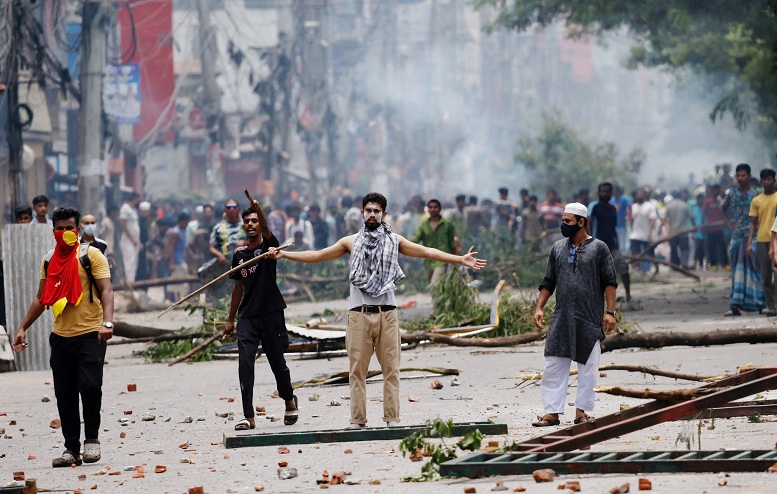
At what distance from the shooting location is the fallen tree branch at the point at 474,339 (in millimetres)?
13192

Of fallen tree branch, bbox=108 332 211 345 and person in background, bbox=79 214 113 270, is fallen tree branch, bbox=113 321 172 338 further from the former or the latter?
person in background, bbox=79 214 113 270

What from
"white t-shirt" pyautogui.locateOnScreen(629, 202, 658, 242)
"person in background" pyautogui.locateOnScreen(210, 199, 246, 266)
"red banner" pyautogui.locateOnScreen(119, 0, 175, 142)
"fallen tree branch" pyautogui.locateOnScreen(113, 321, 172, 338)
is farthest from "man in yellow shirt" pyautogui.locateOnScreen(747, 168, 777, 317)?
"red banner" pyautogui.locateOnScreen(119, 0, 175, 142)

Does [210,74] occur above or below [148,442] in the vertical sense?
above

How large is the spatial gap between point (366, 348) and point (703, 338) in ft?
10.9

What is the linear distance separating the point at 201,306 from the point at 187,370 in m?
1.06

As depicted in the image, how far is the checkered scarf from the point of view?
935cm

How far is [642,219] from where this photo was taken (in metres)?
26.2

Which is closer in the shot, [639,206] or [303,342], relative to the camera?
[303,342]

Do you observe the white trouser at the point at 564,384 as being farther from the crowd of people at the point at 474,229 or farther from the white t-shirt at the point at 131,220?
the white t-shirt at the point at 131,220

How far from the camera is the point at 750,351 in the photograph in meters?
13.3

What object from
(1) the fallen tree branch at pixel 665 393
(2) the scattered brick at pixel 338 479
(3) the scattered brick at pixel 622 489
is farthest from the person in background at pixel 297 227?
(3) the scattered brick at pixel 622 489

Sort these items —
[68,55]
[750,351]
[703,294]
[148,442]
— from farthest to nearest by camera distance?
[68,55] < [703,294] < [750,351] < [148,442]

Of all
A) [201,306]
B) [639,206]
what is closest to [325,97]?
[639,206]

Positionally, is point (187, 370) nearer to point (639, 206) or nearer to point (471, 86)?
point (639, 206)
